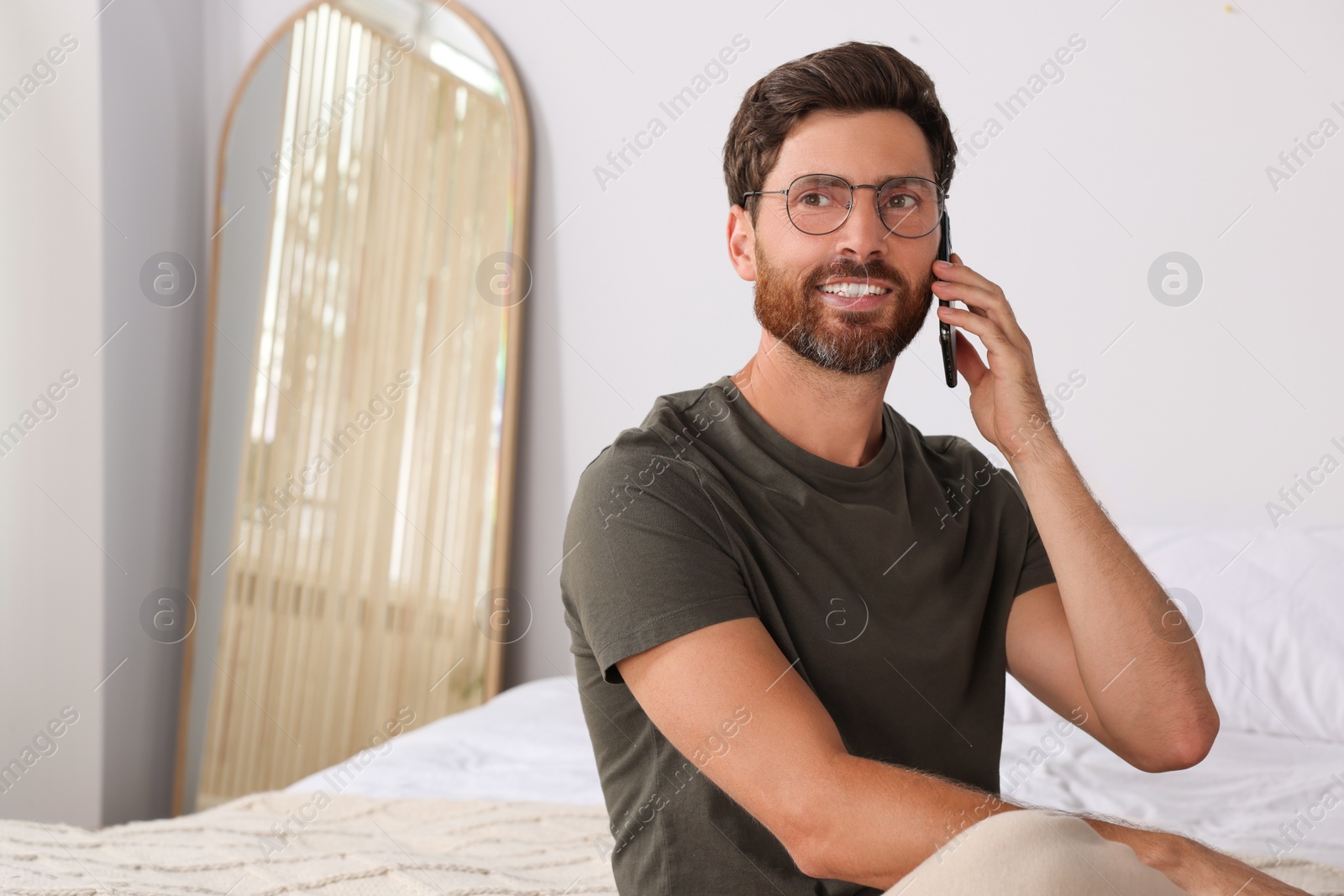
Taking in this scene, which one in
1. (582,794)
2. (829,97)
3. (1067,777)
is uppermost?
(829,97)

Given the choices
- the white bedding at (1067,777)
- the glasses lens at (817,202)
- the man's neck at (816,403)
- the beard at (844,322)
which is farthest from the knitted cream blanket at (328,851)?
the glasses lens at (817,202)

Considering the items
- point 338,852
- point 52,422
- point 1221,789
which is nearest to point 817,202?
point 338,852

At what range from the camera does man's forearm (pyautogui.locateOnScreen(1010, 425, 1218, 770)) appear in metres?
1.21

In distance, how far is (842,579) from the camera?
1172 mm

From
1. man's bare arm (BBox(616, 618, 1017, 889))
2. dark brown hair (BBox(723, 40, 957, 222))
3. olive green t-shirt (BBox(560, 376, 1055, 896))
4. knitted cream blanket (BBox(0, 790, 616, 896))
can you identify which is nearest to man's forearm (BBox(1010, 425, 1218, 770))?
olive green t-shirt (BBox(560, 376, 1055, 896))

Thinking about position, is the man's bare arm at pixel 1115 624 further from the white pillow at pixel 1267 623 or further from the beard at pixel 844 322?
the white pillow at pixel 1267 623

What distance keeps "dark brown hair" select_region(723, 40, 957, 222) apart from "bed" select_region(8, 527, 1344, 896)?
974 mm

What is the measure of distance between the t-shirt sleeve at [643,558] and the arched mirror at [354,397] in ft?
6.17

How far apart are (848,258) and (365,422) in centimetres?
212

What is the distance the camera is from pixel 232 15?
335 centimetres

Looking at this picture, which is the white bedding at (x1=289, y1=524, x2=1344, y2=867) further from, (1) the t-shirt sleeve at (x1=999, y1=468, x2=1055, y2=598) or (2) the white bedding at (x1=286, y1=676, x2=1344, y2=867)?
(1) the t-shirt sleeve at (x1=999, y1=468, x2=1055, y2=598)

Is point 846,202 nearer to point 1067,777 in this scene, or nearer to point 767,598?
point 767,598

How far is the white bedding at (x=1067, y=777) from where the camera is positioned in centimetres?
168

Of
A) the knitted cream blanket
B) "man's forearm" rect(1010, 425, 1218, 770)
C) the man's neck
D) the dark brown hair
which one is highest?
the dark brown hair
